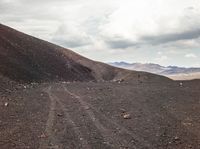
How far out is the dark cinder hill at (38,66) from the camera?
5263cm

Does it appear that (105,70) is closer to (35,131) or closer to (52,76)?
(52,76)

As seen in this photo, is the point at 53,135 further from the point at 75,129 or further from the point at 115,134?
the point at 115,134

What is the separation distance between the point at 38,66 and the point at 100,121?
139 feet

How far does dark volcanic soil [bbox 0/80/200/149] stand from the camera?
57.3ft

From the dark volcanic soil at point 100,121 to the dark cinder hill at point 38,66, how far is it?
19.5 meters

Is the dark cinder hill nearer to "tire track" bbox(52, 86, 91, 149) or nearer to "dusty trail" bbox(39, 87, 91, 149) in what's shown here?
"tire track" bbox(52, 86, 91, 149)

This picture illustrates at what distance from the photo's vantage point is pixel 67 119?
22438 millimetres

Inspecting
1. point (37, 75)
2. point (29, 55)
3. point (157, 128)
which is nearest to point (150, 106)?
point (157, 128)

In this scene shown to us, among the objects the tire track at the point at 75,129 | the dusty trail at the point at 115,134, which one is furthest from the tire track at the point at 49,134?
the dusty trail at the point at 115,134

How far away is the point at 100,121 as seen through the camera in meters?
22.0

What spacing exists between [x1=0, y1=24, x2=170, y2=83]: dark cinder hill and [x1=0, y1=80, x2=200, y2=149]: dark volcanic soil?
19.5 metres

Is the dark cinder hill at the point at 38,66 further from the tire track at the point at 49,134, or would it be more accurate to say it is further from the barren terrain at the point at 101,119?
the tire track at the point at 49,134

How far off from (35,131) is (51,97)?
1237cm

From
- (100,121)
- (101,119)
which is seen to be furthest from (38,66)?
(100,121)
